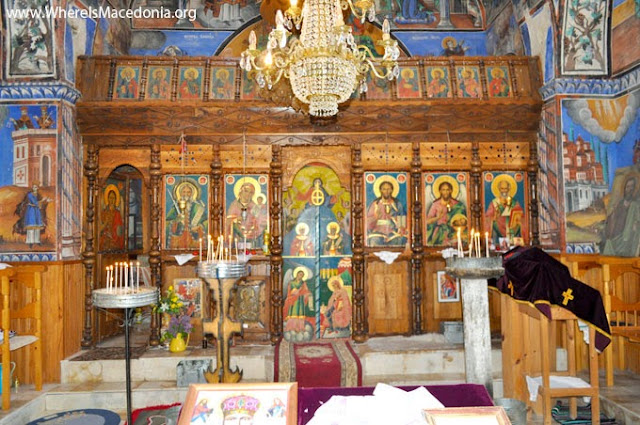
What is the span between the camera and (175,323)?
286 inches

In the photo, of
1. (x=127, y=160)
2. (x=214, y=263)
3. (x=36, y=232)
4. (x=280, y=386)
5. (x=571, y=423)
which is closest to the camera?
(x=280, y=386)

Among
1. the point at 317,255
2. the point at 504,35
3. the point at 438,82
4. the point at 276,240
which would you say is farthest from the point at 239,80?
the point at 504,35

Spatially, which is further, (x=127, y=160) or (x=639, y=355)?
A: (x=127, y=160)

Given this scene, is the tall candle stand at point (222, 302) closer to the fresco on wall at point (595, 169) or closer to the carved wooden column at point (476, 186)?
the carved wooden column at point (476, 186)

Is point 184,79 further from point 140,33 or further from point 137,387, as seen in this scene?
point 137,387

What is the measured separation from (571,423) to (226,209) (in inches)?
215

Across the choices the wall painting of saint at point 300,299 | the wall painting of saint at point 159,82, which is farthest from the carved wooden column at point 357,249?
the wall painting of saint at point 159,82

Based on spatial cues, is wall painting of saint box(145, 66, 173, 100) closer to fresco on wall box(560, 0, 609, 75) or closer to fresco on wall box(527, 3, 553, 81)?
fresco on wall box(527, 3, 553, 81)

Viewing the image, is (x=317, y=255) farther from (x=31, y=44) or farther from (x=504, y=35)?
(x=504, y=35)

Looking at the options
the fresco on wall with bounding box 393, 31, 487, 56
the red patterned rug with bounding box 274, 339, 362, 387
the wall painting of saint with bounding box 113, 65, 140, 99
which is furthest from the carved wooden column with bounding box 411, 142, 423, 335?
the wall painting of saint with bounding box 113, 65, 140, 99

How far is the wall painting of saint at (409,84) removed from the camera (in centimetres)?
780

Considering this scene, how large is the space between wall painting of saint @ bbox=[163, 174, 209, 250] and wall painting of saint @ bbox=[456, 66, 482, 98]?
14.3 feet

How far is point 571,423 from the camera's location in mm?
5336

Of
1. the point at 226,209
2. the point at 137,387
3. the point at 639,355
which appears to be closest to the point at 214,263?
the point at 137,387
